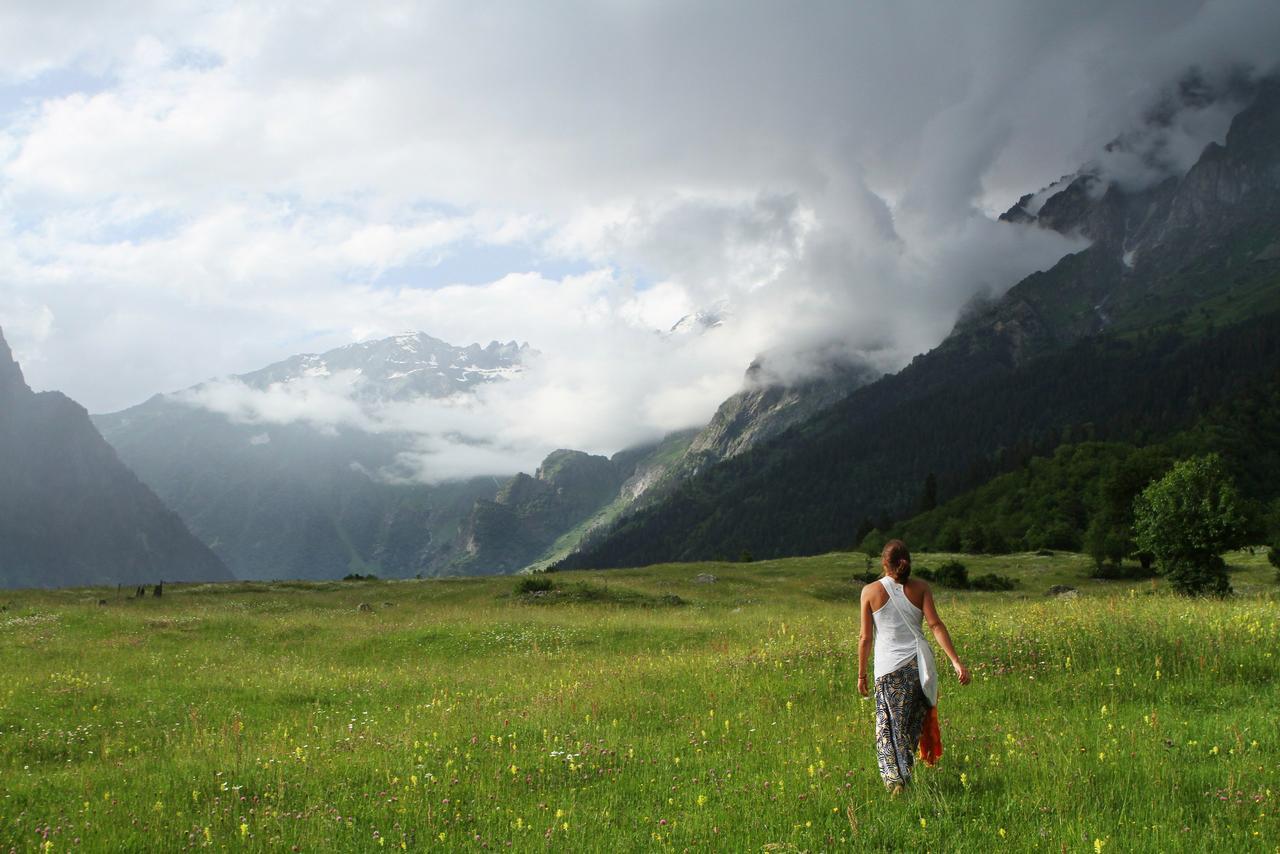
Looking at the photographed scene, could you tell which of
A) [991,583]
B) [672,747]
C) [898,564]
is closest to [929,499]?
[991,583]

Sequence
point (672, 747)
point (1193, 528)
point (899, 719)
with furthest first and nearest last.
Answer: point (1193, 528) < point (672, 747) < point (899, 719)

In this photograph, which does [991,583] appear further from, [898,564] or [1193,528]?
[898,564]

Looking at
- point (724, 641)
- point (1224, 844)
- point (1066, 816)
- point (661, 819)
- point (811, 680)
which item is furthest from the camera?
point (724, 641)

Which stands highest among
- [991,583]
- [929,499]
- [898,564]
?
[929,499]

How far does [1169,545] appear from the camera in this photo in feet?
149

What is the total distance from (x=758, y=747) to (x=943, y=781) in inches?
112

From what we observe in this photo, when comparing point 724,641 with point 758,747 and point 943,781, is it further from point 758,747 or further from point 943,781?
point 943,781

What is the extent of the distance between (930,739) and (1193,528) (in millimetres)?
45201

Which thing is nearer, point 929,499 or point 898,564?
point 898,564

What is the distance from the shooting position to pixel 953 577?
62.5m

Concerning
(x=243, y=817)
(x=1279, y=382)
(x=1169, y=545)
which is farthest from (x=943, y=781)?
(x=1279, y=382)

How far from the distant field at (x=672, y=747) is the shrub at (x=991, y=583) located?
42900 millimetres

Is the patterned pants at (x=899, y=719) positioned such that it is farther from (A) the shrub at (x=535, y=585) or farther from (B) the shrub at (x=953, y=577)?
(B) the shrub at (x=953, y=577)

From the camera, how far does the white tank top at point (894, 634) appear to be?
30.6 feet
